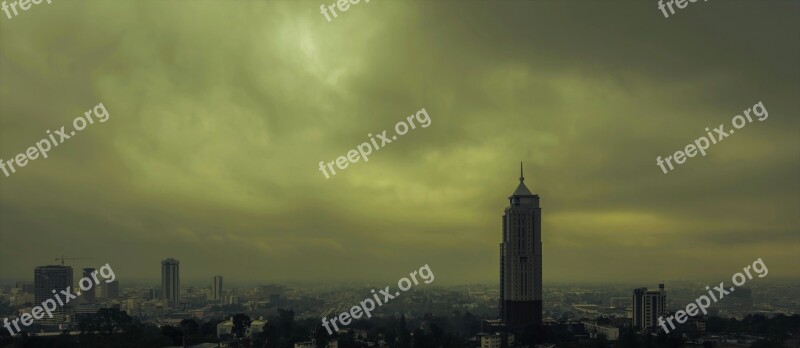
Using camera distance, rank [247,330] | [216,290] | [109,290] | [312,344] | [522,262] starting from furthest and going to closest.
A: [216,290]
[109,290]
[522,262]
[247,330]
[312,344]

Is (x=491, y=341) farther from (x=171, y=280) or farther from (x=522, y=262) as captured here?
(x=171, y=280)

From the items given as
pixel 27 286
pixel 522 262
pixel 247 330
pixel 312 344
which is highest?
pixel 522 262

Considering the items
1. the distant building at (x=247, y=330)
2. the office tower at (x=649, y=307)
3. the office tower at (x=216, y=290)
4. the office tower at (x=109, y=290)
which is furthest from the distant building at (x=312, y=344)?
the office tower at (x=216, y=290)

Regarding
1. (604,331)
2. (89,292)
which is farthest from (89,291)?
Answer: (604,331)

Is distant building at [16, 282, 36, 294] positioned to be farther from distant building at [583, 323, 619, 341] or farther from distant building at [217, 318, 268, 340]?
distant building at [583, 323, 619, 341]

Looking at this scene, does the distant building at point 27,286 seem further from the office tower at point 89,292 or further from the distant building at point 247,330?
the distant building at point 247,330
